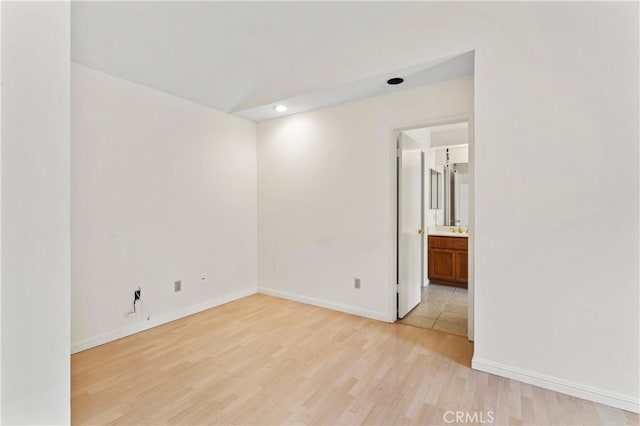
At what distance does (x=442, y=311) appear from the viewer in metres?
3.60

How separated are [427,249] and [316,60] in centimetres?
330

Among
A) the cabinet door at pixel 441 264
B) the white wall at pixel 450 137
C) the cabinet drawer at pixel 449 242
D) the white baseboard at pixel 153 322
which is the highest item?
the white wall at pixel 450 137

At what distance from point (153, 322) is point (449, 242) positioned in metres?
4.05

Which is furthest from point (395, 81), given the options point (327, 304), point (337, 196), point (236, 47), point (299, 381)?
point (299, 381)

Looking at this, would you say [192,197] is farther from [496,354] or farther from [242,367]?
[496,354]

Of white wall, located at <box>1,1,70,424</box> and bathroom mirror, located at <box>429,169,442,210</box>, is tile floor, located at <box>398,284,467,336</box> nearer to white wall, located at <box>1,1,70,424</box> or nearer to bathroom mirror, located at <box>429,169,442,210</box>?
A: bathroom mirror, located at <box>429,169,442,210</box>

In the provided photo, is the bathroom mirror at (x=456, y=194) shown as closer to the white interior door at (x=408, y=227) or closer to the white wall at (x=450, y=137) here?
the white wall at (x=450, y=137)

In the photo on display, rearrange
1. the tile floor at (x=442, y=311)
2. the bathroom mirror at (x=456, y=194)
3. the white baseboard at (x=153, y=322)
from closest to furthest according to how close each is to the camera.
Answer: the white baseboard at (x=153, y=322) < the tile floor at (x=442, y=311) < the bathroom mirror at (x=456, y=194)

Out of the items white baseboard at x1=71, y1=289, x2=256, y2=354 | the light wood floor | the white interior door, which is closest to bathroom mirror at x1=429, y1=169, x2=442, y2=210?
the white interior door

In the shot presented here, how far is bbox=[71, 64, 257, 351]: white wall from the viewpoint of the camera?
263cm

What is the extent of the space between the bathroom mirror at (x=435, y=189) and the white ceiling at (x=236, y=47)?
251 centimetres

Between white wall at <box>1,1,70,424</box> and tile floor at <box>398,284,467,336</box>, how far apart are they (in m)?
A: 2.84

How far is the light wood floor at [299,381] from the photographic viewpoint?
5.89ft

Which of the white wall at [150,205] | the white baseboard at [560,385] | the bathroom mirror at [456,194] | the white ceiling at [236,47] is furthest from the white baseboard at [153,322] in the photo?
the bathroom mirror at [456,194]
